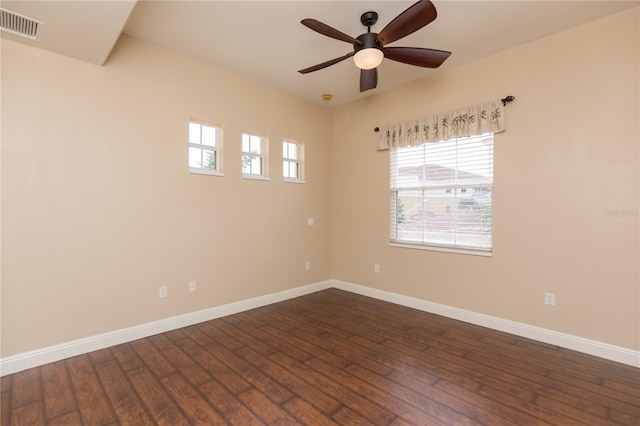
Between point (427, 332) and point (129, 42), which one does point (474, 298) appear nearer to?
point (427, 332)

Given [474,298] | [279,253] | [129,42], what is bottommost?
[474,298]

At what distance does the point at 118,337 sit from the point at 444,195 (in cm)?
376

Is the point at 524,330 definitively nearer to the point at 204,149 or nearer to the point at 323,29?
the point at 323,29

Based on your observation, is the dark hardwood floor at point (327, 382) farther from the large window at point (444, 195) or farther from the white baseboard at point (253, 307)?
the large window at point (444, 195)

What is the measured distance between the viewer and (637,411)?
6.19 feet

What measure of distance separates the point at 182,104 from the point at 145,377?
2.62m

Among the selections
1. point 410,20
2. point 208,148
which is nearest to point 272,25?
point 410,20

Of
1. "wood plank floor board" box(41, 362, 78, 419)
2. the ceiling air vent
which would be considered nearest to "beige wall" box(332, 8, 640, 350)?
"wood plank floor board" box(41, 362, 78, 419)

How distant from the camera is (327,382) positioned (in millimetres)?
2201

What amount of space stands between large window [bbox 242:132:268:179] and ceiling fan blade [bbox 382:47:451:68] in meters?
2.06

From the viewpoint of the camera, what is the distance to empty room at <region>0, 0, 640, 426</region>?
6.88 feet

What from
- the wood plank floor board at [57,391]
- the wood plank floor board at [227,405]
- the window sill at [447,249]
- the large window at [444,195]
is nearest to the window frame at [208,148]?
the wood plank floor board at [57,391]

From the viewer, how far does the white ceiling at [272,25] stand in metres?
2.14

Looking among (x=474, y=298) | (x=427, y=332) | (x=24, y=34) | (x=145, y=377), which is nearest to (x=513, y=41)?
(x=474, y=298)
